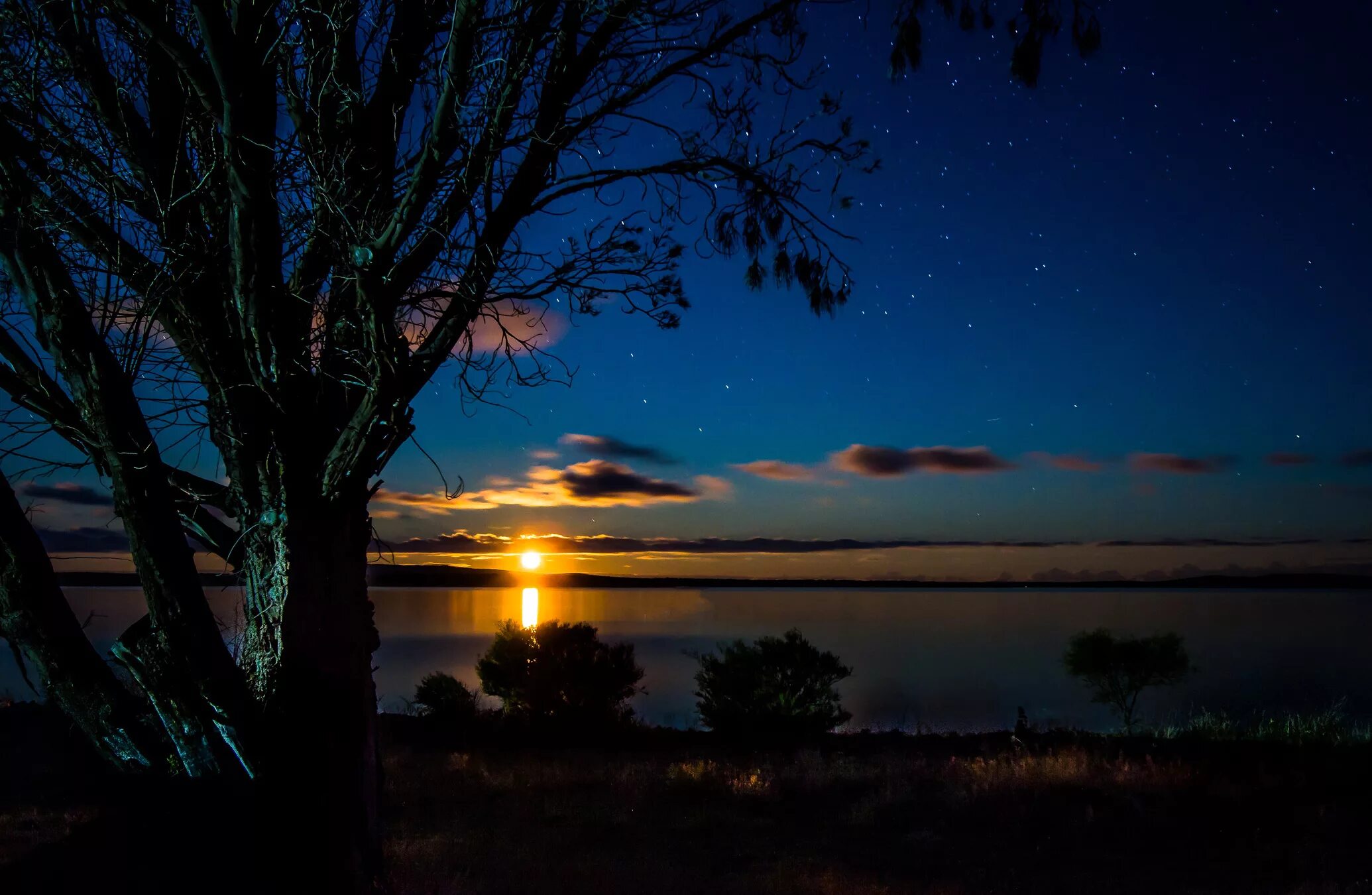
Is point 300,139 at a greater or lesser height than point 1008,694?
greater

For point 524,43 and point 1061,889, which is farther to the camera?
point 1061,889

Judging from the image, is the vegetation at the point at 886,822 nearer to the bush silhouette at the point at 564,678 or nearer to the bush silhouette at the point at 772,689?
the bush silhouette at the point at 564,678

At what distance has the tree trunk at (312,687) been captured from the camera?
15.3 feet

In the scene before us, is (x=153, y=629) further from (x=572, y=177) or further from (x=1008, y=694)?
(x=1008, y=694)

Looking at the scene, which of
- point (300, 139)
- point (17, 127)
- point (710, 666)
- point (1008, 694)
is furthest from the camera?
point (1008, 694)

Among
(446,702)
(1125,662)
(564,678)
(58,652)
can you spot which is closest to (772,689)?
(564,678)

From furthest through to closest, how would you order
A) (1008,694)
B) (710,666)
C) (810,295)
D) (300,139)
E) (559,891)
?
(1008,694) < (710,666) < (559,891) < (810,295) < (300,139)

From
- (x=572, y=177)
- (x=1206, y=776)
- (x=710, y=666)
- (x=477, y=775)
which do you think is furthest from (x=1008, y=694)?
(x=572, y=177)

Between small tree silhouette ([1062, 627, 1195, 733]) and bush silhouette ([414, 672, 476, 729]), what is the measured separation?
1635 cm

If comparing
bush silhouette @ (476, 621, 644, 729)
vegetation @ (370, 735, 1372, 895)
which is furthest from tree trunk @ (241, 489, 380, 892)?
bush silhouette @ (476, 621, 644, 729)

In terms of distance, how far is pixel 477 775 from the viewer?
12352mm

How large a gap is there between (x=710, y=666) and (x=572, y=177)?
47.9 ft

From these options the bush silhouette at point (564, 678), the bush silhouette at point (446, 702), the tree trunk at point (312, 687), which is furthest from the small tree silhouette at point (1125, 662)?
the tree trunk at point (312, 687)

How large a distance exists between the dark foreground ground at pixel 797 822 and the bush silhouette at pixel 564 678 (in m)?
2.77
